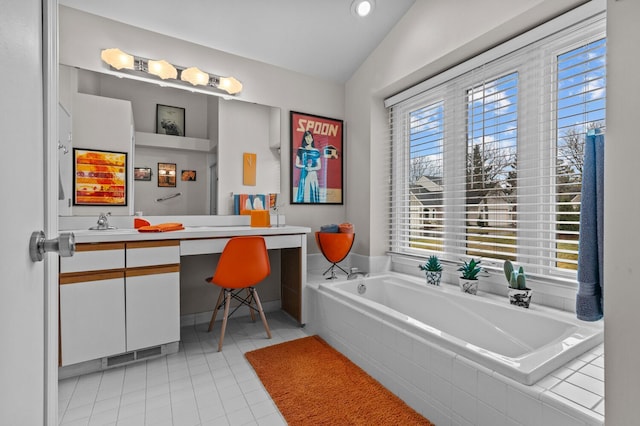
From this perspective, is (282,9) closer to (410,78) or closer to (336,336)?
(410,78)

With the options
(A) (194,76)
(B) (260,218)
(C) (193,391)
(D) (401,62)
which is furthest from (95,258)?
(D) (401,62)

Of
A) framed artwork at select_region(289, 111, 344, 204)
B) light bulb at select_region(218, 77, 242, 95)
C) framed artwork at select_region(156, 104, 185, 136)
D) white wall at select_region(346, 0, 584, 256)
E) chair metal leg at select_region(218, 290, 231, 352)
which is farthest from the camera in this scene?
framed artwork at select_region(289, 111, 344, 204)

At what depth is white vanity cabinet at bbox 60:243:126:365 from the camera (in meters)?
1.76

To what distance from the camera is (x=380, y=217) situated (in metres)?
3.07

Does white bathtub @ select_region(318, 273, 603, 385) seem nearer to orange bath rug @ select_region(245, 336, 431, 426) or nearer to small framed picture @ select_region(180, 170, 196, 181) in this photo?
orange bath rug @ select_region(245, 336, 431, 426)

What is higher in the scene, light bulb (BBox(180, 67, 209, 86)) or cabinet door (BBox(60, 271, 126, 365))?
light bulb (BBox(180, 67, 209, 86))

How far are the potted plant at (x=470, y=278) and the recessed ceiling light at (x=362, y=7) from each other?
212 cm

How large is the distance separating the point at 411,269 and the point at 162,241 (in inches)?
81.5

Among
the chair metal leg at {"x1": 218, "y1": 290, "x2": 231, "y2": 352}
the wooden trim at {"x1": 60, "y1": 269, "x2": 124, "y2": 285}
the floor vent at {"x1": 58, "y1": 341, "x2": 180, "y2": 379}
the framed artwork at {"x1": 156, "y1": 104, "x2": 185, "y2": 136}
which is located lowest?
the floor vent at {"x1": 58, "y1": 341, "x2": 180, "y2": 379}

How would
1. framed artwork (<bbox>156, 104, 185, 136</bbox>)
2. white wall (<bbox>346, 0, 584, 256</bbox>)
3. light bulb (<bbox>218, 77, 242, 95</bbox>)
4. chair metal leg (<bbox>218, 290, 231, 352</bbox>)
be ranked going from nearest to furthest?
white wall (<bbox>346, 0, 584, 256</bbox>)
chair metal leg (<bbox>218, 290, 231, 352</bbox>)
framed artwork (<bbox>156, 104, 185, 136</bbox>)
light bulb (<bbox>218, 77, 242, 95</bbox>)

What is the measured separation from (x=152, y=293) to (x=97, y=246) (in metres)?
0.43

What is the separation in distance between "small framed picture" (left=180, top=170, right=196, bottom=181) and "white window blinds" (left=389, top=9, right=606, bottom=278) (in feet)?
6.38

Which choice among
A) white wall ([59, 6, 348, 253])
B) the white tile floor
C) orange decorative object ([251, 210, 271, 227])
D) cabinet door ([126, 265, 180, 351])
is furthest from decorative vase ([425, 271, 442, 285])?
cabinet door ([126, 265, 180, 351])

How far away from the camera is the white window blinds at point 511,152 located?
177cm
